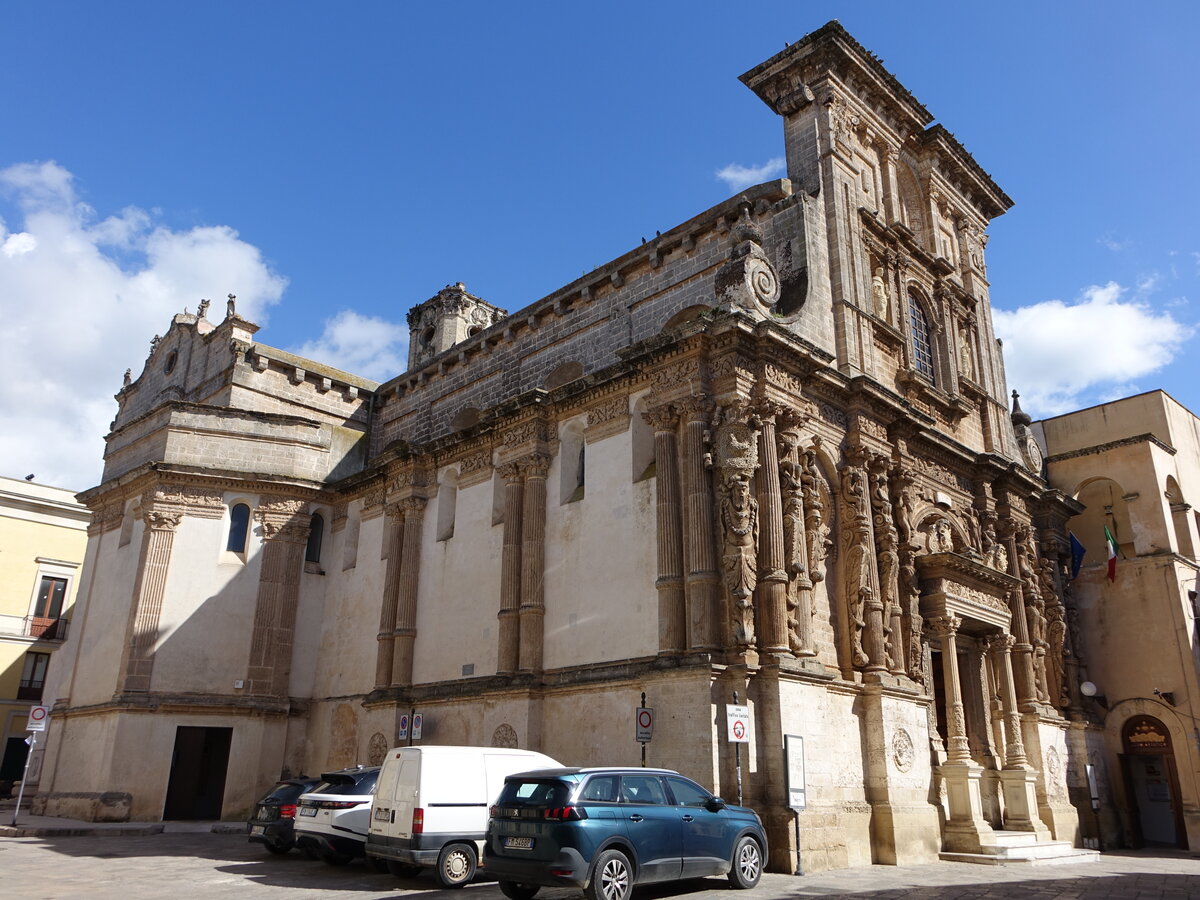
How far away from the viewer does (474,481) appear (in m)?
24.3

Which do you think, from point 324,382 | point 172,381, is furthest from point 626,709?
point 172,381

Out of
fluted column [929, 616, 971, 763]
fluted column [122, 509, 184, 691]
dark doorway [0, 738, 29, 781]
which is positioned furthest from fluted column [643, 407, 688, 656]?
dark doorway [0, 738, 29, 781]

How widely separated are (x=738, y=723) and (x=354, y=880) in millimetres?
6220

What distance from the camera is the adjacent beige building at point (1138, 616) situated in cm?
2595

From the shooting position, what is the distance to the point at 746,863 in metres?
13.1

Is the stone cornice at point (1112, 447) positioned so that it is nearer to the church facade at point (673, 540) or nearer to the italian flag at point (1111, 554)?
the church facade at point (673, 540)

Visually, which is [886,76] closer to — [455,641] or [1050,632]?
[1050,632]

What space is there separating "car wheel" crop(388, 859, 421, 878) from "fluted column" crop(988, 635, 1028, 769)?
1480 cm

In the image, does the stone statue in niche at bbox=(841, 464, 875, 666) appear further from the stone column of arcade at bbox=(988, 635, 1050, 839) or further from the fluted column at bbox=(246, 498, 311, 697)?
the fluted column at bbox=(246, 498, 311, 697)

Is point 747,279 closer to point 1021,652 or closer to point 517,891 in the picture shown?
point 517,891

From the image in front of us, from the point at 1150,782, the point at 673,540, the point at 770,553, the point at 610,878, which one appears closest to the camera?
the point at 610,878

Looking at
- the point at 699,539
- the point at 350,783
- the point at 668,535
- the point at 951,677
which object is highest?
the point at 668,535

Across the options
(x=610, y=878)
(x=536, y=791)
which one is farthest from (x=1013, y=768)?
(x=536, y=791)

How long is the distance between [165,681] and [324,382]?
11.1 m
